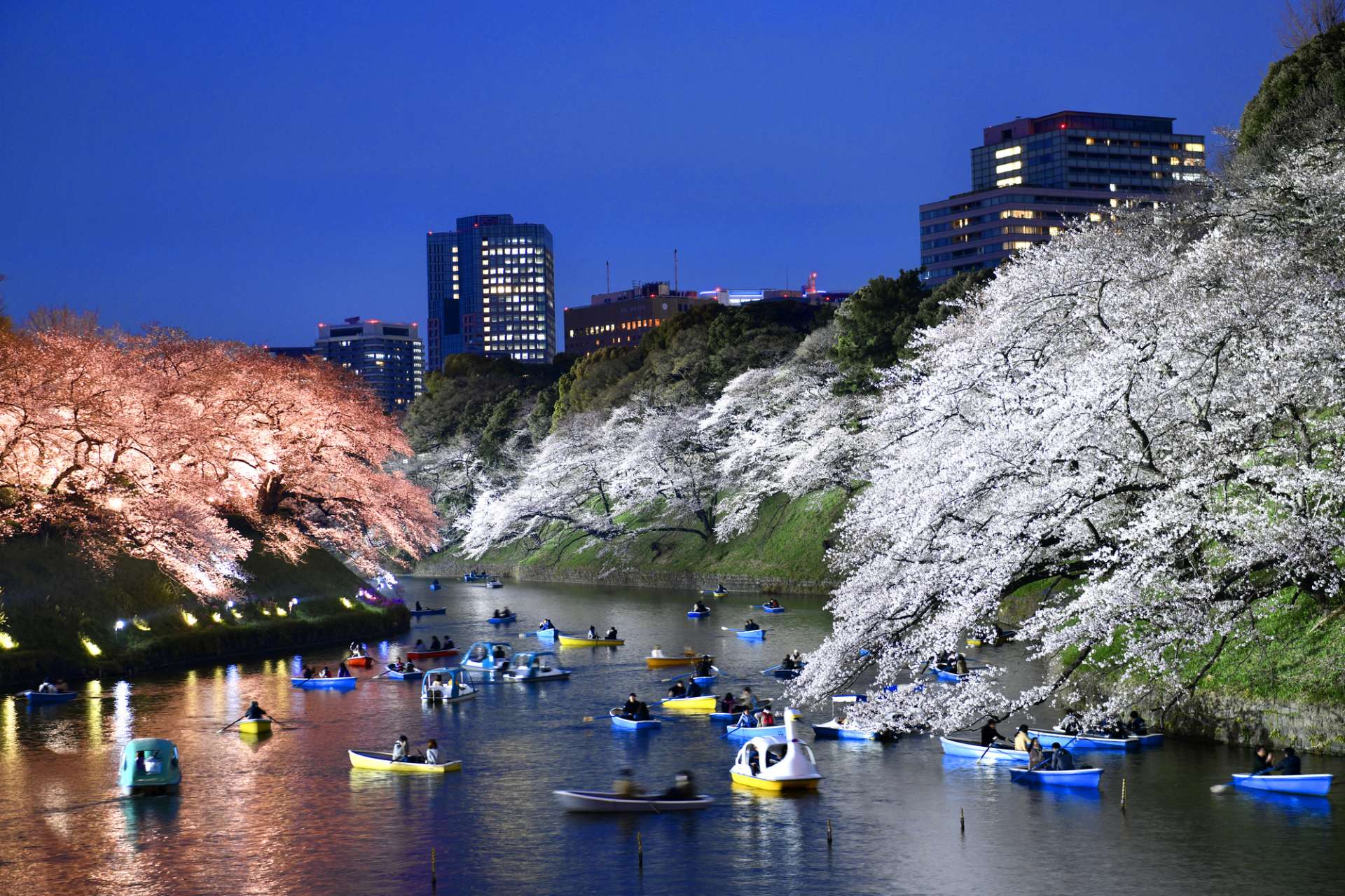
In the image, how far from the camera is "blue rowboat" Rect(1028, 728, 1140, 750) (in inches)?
1091

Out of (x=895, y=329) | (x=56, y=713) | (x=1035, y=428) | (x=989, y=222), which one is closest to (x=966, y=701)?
(x=1035, y=428)

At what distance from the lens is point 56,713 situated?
122 feet

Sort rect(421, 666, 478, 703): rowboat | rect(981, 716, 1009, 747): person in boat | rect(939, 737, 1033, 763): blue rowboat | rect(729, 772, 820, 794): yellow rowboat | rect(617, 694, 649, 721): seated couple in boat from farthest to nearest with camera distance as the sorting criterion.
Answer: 1. rect(421, 666, 478, 703): rowboat
2. rect(617, 694, 649, 721): seated couple in boat
3. rect(981, 716, 1009, 747): person in boat
4. rect(939, 737, 1033, 763): blue rowboat
5. rect(729, 772, 820, 794): yellow rowboat

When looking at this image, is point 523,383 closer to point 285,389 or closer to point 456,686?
point 285,389

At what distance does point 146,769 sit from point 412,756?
19.3ft

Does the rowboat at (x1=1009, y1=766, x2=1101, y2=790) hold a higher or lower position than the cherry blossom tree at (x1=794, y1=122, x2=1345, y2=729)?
lower

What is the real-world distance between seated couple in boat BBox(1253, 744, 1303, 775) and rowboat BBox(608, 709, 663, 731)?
51.4ft

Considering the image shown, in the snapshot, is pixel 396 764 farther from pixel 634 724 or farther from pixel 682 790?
pixel 682 790

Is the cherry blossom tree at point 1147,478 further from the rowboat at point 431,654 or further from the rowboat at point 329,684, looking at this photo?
the rowboat at point 431,654

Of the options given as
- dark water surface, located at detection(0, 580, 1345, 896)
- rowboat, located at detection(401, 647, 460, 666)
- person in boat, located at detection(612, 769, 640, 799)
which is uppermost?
rowboat, located at detection(401, 647, 460, 666)

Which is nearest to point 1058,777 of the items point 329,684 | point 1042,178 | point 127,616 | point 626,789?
point 626,789

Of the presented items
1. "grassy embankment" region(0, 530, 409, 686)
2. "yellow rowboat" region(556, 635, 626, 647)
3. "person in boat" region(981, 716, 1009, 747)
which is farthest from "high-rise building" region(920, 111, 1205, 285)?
"person in boat" region(981, 716, 1009, 747)

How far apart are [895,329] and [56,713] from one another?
41302 mm

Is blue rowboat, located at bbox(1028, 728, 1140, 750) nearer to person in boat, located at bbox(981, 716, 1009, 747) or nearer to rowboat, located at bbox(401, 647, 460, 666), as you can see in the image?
person in boat, located at bbox(981, 716, 1009, 747)
